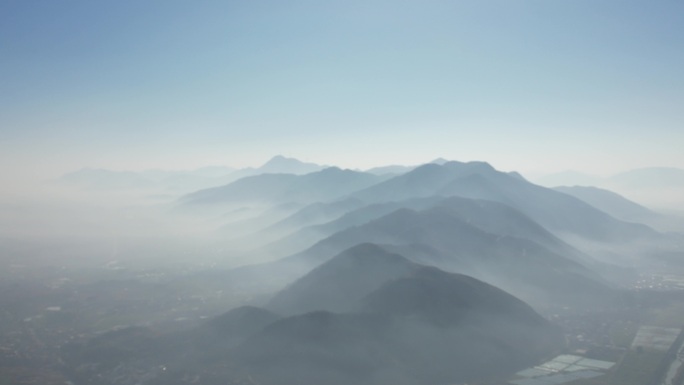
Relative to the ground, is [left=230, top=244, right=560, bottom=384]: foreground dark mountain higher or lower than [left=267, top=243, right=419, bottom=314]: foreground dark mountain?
lower

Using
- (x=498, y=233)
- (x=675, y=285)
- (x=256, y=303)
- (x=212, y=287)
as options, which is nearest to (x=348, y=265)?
(x=256, y=303)

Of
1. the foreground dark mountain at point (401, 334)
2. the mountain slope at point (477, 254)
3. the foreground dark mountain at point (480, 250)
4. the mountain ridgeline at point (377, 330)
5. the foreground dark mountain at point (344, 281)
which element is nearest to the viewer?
the foreground dark mountain at point (401, 334)

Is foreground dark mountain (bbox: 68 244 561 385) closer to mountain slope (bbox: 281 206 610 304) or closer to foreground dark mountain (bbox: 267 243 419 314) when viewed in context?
foreground dark mountain (bbox: 267 243 419 314)

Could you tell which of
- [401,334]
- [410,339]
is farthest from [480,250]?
[410,339]

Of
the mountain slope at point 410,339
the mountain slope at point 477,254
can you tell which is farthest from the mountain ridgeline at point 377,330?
the mountain slope at point 477,254

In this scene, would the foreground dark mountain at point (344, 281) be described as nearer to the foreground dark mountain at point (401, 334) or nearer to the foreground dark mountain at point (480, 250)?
the foreground dark mountain at point (401, 334)

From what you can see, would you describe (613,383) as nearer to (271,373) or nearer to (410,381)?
(410,381)

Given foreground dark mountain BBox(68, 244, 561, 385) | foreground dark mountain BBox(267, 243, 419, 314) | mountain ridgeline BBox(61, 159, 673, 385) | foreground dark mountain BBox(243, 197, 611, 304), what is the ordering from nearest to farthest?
foreground dark mountain BBox(68, 244, 561, 385) → mountain ridgeline BBox(61, 159, 673, 385) → foreground dark mountain BBox(267, 243, 419, 314) → foreground dark mountain BBox(243, 197, 611, 304)

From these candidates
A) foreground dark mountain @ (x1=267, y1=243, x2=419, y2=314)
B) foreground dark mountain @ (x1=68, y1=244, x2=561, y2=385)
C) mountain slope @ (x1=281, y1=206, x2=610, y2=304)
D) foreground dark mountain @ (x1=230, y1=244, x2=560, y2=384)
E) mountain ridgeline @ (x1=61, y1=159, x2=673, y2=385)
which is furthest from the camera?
mountain slope @ (x1=281, y1=206, x2=610, y2=304)

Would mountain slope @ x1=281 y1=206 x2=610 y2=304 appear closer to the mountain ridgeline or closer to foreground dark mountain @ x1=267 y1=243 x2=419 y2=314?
the mountain ridgeline

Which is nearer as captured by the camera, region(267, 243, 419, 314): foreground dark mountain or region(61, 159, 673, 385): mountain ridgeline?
region(61, 159, 673, 385): mountain ridgeline

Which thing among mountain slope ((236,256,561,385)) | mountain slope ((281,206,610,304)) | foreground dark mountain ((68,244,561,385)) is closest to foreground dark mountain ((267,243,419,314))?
foreground dark mountain ((68,244,561,385))
